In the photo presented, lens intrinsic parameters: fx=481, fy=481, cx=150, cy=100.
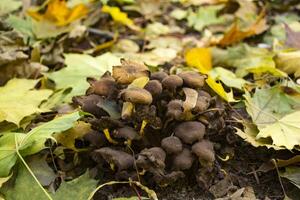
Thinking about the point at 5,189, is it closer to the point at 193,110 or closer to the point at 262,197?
the point at 193,110

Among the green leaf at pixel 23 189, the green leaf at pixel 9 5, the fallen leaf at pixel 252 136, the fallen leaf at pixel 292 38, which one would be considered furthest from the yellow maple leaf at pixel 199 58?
the green leaf at pixel 9 5

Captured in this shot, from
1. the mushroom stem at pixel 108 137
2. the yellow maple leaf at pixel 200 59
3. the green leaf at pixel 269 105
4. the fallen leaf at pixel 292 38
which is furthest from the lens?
the fallen leaf at pixel 292 38

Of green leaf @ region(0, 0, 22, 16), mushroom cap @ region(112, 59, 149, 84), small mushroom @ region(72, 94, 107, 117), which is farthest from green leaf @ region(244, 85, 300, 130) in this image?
green leaf @ region(0, 0, 22, 16)

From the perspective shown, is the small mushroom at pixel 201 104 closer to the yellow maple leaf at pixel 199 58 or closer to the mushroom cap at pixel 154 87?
the mushroom cap at pixel 154 87

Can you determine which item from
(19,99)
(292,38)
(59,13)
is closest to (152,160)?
(19,99)

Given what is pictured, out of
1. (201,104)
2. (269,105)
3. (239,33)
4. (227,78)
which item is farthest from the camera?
(239,33)

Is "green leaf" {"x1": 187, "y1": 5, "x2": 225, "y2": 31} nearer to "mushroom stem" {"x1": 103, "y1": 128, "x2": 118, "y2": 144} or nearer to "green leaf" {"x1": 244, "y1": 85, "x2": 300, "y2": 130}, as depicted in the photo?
"green leaf" {"x1": 244, "y1": 85, "x2": 300, "y2": 130}

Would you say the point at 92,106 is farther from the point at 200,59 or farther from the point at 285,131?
the point at 200,59
